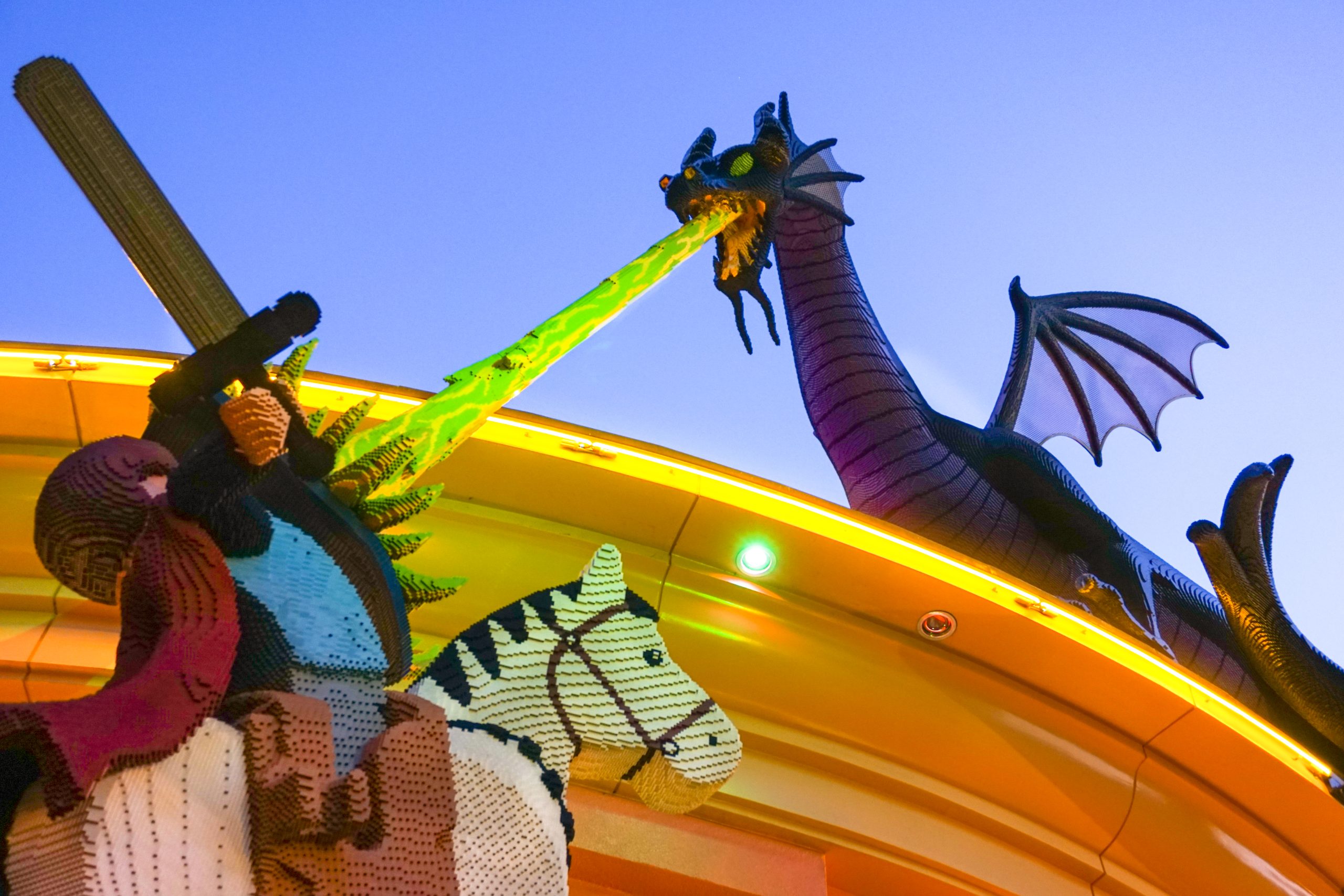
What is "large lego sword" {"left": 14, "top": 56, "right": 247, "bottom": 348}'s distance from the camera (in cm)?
200

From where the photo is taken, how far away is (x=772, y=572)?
3732 mm

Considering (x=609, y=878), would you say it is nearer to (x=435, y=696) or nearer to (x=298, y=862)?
(x=435, y=696)

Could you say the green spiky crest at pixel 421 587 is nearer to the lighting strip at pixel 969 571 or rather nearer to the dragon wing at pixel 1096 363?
the lighting strip at pixel 969 571

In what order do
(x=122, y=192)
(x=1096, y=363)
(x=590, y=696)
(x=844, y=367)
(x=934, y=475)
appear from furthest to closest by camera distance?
1. (x=1096, y=363)
2. (x=844, y=367)
3. (x=934, y=475)
4. (x=590, y=696)
5. (x=122, y=192)

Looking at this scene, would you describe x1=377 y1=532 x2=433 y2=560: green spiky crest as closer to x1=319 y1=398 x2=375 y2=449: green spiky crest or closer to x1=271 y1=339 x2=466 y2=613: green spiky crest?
x1=271 y1=339 x2=466 y2=613: green spiky crest

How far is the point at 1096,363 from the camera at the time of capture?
6.73 m

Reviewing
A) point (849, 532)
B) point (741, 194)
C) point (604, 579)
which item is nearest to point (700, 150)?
point (741, 194)

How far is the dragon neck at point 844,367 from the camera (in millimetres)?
5910

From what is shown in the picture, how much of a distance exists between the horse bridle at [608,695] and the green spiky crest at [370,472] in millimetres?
378

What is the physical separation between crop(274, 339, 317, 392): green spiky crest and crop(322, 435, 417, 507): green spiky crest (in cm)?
16

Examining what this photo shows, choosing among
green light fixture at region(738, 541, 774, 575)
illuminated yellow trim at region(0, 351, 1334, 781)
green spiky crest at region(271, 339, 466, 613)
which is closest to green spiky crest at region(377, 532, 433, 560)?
green spiky crest at region(271, 339, 466, 613)

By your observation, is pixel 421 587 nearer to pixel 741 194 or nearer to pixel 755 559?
pixel 755 559

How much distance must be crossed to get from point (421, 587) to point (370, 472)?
0.75ft

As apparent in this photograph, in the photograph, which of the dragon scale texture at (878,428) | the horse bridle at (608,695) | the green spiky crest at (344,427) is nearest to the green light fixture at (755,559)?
the horse bridle at (608,695)
